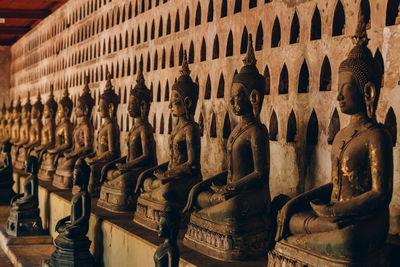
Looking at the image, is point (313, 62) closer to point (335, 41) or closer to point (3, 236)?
point (335, 41)

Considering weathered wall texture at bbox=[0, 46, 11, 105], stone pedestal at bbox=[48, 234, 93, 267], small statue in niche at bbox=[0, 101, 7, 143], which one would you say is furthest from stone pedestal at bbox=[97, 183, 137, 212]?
weathered wall texture at bbox=[0, 46, 11, 105]

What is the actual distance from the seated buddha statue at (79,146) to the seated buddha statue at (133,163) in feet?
5.62

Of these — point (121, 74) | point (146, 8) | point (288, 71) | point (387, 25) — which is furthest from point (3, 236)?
point (387, 25)

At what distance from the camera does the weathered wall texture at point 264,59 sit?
4801 mm

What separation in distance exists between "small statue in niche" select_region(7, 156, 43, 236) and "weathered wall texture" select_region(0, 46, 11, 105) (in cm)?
1408

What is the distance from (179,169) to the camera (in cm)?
569

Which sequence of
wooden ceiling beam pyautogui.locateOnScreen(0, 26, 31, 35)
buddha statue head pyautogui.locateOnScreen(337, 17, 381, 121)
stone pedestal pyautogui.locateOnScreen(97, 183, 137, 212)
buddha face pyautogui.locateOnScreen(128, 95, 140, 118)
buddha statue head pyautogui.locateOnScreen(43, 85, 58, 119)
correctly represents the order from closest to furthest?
buddha statue head pyautogui.locateOnScreen(337, 17, 381, 121)
stone pedestal pyautogui.locateOnScreen(97, 183, 137, 212)
buddha face pyautogui.locateOnScreen(128, 95, 140, 118)
buddha statue head pyautogui.locateOnScreen(43, 85, 58, 119)
wooden ceiling beam pyautogui.locateOnScreen(0, 26, 31, 35)

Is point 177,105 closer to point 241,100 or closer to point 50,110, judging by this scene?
point 241,100

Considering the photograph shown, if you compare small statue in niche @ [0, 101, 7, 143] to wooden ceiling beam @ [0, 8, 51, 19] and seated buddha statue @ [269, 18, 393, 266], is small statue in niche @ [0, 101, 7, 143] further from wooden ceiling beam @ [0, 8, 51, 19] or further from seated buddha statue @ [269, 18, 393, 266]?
seated buddha statue @ [269, 18, 393, 266]

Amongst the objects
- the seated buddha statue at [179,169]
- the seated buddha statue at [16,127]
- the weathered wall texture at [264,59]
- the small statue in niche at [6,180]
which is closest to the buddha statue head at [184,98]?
the seated buddha statue at [179,169]

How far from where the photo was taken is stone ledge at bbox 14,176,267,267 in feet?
14.6

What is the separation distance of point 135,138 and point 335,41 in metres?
2.83

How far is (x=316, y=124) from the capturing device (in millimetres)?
5172

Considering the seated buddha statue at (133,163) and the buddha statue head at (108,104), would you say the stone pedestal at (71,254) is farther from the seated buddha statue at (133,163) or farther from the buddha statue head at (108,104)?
the buddha statue head at (108,104)
